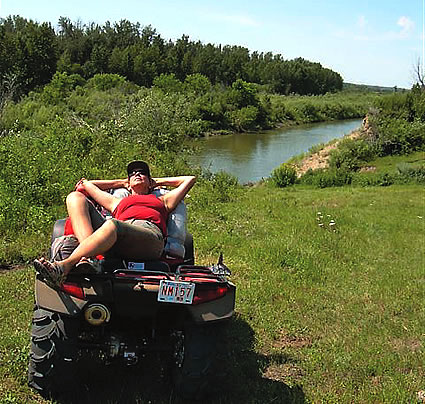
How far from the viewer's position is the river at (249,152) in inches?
1070

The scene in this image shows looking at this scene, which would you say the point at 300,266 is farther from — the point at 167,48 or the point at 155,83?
the point at 167,48

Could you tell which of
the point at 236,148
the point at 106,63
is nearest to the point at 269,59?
the point at 106,63

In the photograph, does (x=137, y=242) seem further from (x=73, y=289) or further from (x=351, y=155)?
(x=351, y=155)

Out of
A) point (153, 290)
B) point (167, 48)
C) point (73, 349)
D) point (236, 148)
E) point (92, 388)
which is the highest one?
point (167, 48)

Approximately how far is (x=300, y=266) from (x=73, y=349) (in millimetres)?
4299

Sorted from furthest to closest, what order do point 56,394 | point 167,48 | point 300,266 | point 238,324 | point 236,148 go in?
point 167,48 < point 236,148 < point 300,266 < point 238,324 < point 56,394

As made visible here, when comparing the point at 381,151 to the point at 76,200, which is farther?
the point at 381,151

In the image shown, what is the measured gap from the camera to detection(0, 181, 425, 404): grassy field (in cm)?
367

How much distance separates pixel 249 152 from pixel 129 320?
33818 mm

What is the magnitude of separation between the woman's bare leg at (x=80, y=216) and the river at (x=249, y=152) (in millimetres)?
15894

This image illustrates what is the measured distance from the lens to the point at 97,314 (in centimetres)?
311

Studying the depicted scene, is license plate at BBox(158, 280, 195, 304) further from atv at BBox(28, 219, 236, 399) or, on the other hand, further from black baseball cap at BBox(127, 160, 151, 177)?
black baseball cap at BBox(127, 160, 151, 177)

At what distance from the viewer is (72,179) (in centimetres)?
938

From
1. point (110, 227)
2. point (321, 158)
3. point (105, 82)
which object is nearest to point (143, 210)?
point (110, 227)
